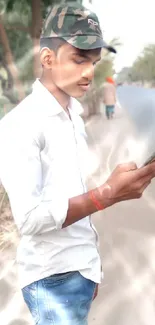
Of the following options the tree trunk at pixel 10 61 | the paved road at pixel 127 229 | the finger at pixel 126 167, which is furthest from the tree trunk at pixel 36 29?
the finger at pixel 126 167

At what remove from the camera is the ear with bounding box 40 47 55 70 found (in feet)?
3.17

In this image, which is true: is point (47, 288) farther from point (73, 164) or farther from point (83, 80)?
point (83, 80)

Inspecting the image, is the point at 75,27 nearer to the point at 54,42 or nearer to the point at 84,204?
the point at 54,42

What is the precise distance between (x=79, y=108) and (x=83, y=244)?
0.72ft

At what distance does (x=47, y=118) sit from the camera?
97 cm

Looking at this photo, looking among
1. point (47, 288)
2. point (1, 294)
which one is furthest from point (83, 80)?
point (1, 294)

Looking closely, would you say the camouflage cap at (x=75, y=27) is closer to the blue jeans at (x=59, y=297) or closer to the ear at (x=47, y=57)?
the ear at (x=47, y=57)

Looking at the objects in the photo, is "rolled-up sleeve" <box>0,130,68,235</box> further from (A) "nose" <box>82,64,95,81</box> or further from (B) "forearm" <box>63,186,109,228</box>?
(A) "nose" <box>82,64,95,81</box>

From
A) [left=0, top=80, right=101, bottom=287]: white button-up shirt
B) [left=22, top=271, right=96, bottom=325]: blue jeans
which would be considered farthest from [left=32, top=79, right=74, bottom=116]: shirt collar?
[left=22, top=271, right=96, bottom=325]: blue jeans

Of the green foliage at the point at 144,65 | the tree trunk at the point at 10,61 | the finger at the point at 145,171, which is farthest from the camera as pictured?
the tree trunk at the point at 10,61

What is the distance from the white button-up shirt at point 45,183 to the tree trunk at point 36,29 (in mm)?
118

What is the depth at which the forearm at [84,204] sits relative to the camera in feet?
3.03

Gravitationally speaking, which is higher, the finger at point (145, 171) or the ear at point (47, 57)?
the ear at point (47, 57)

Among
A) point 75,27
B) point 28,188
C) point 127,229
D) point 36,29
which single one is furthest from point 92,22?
point 127,229
